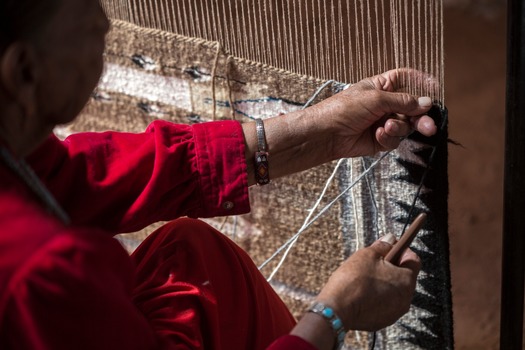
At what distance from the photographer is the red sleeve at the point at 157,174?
1196 millimetres

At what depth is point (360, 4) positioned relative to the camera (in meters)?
1.25

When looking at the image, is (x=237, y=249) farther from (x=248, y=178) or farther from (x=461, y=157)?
(x=461, y=157)

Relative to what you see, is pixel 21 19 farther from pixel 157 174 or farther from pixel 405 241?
pixel 405 241

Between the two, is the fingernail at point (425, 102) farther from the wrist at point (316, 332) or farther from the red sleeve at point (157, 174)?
the wrist at point (316, 332)

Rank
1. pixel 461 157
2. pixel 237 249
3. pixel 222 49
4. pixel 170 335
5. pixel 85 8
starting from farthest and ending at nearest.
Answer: pixel 461 157 → pixel 222 49 → pixel 237 249 → pixel 170 335 → pixel 85 8

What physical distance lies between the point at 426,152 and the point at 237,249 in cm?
35

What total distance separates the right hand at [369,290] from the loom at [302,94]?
0.85ft

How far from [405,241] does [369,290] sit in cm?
8

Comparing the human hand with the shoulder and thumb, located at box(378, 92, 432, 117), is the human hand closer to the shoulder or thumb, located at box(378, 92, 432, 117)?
thumb, located at box(378, 92, 432, 117)

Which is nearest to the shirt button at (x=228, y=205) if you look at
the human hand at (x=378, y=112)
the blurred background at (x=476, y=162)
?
the human hand at (x=378, y=112)

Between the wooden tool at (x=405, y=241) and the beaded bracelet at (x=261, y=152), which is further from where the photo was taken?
the beaded bracelet at (x=261, y=152)

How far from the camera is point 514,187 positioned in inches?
45.8

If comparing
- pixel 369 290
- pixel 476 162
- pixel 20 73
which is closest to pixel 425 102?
pixel 369 290

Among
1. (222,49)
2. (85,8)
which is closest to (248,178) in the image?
(222,49)
